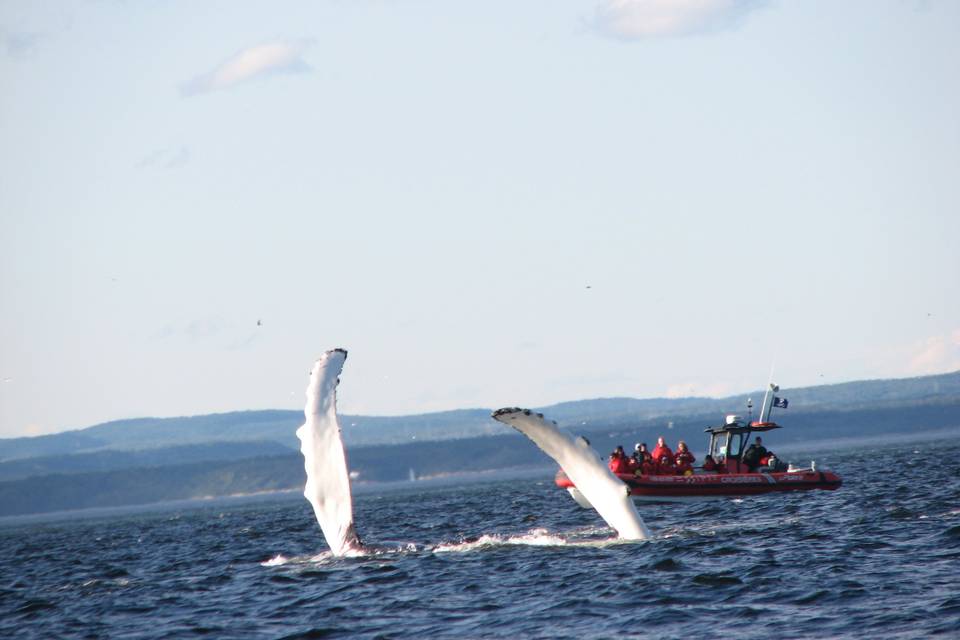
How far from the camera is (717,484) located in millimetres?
50906

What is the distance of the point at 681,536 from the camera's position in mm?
35969

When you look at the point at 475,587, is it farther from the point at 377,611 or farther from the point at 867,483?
the point at 867,483

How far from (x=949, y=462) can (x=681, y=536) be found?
4381 cm

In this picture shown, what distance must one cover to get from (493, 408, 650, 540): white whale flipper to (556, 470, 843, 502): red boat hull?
19.5 metres

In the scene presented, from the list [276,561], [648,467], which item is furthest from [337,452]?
[648,467]

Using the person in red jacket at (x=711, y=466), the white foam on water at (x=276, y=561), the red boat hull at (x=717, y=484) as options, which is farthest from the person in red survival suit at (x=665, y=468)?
the white foam on water at (x=276, y=561)

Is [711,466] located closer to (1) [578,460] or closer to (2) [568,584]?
(2) [568,584]

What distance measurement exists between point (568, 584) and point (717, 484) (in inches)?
923

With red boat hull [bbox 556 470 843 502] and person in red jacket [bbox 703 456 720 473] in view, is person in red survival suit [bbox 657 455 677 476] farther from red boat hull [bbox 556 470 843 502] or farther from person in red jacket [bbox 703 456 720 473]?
person in red jacket [bbox 703 456 720 473]

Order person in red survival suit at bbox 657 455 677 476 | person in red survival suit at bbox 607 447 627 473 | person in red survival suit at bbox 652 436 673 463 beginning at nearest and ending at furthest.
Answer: person in red survival suit at bbox 607 447 627 473 → person in red survival suit at bbox 657 455 677 476 → person in red survival suit at bbox 652 436 673 463

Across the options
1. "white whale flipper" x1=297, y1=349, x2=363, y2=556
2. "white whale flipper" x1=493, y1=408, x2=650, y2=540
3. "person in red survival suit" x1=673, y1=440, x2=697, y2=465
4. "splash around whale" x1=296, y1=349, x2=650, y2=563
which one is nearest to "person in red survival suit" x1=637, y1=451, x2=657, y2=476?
"person in red survival suit" x1=673, y1=440, x2=697, y2=465

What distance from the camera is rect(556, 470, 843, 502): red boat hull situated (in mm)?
49844

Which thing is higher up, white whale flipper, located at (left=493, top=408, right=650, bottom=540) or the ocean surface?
white whale flipper, located at (left=493, top=408, right=650, bottom=540)

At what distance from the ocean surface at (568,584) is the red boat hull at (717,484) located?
3.96 metres
